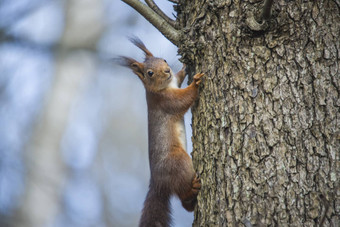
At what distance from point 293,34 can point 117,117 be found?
746cm

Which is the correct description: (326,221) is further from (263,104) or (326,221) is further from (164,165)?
(164,165)

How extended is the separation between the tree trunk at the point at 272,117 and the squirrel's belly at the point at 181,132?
61 centimetres

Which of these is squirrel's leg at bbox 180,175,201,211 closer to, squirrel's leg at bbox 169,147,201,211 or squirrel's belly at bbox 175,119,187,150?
squirrel's leg at bbox 169,147,201,211

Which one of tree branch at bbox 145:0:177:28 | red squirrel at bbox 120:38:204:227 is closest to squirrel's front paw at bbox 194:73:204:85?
red squirrel at bbox 120:38:204:227

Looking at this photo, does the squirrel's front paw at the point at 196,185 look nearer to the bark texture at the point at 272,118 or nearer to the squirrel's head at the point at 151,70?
the bark texture at the point at 272,118

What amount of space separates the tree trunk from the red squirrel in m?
0.24

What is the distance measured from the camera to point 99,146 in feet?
27.9

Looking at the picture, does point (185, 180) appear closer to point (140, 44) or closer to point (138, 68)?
point (138, 68)

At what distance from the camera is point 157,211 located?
8.36 feet

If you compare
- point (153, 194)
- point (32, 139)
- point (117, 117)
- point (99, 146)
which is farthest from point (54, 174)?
point (117, 117)

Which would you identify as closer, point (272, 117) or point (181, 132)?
point (272, 117)

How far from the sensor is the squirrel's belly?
276 centimetres

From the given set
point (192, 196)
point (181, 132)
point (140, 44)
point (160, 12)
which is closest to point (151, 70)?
point (140, 44)

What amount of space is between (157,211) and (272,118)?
3.43 feet
